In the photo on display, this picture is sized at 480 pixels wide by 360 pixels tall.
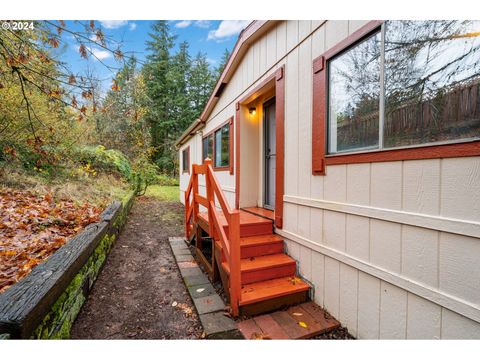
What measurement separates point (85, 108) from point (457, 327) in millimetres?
4004

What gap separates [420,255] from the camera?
5.37 feet

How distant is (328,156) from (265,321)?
177cm

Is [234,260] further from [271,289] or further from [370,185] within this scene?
[370,185]

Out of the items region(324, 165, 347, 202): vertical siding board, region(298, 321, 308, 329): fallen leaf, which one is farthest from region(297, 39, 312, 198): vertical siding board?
region(298, 321, 308, 329): fallen leaf

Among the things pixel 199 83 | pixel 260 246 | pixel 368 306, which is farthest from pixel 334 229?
pixel 199 83

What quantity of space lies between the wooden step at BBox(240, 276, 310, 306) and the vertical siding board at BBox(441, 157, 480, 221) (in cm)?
162

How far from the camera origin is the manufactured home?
1469mm

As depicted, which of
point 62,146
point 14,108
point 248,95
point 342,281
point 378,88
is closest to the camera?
point 378,88

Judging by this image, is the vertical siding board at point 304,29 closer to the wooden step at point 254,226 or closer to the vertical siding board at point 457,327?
the wooden step at point 254,226

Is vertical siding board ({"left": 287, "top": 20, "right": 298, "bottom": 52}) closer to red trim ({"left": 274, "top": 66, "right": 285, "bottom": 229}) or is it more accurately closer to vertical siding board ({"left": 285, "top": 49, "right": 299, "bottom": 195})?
vertical siding board ({"left": 285, "top": 49, "right": 299, "bottom": 195})

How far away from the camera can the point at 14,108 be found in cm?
509
